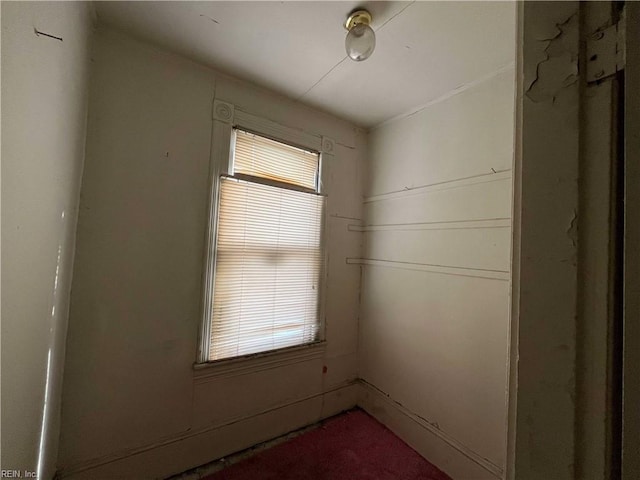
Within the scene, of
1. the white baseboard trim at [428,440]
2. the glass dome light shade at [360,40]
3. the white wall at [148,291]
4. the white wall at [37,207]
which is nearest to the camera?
the white wall at [37,207]

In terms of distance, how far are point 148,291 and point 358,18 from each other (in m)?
1.97

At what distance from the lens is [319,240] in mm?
2285

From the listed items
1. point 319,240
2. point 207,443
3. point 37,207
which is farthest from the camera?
point 319,240

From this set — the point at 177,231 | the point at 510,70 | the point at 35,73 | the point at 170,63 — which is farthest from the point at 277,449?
the point at 510,70

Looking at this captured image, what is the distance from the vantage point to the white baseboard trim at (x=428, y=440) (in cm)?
155

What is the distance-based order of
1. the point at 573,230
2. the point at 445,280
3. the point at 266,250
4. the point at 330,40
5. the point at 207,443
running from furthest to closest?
the point at 266,250
the point at 445,280
the point at 207,443
the point at 330,40
the point at 573,230

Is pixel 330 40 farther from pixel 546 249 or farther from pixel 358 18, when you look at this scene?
pixel 546 249

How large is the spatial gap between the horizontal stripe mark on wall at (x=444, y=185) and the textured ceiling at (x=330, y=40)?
27.0 inches

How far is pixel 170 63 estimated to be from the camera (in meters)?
1.66

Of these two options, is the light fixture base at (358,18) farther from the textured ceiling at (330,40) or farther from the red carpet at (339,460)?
the red carpet at (339,460)

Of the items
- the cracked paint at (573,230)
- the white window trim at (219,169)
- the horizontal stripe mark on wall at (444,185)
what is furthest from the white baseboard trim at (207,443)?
the cracked paint at (573,230)

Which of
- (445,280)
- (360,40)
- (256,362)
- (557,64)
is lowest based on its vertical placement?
(256,362)

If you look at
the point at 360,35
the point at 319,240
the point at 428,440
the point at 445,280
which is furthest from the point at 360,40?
the point at 428,440

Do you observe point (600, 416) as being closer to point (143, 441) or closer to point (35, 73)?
point (35, 73)
